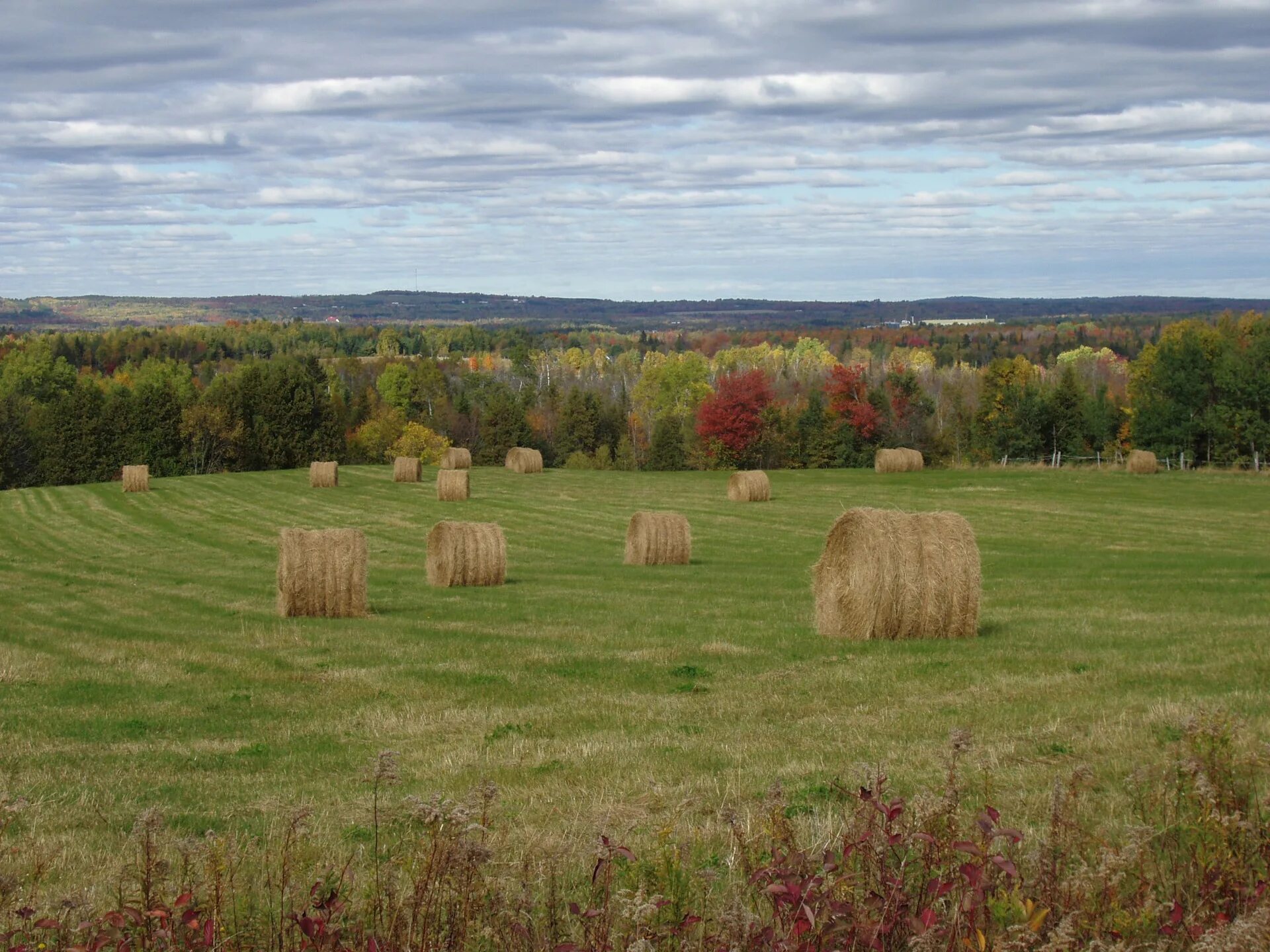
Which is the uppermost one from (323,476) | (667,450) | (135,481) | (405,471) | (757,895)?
(757,895)

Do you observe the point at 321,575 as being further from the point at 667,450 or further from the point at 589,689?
the point at 667,450

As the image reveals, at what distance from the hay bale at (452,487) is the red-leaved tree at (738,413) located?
3769 centimetres

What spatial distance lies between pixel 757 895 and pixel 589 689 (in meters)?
8.11

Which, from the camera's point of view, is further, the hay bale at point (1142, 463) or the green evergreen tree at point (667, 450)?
the green evergreen tree at point (667, 450)

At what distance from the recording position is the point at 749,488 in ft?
188

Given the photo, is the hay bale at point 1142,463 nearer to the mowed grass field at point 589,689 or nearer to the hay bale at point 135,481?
the mowed grass field at point 589,689

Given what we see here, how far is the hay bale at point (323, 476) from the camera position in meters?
70.0

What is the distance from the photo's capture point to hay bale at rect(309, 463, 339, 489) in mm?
70000

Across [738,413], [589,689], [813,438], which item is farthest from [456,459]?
[589,689]

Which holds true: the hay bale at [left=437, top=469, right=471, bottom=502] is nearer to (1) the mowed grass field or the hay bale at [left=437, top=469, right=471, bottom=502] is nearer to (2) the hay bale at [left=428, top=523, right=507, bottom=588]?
(1) the mowed grass field

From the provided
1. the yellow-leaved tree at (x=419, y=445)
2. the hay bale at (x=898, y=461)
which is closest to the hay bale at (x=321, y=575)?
the hay bale at (x=898, y=461)

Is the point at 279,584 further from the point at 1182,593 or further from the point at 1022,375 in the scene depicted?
the point at 1022,375

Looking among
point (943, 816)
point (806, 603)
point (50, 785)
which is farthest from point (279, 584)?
point (943, 816)

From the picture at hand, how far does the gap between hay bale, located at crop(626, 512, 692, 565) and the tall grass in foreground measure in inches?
1050
